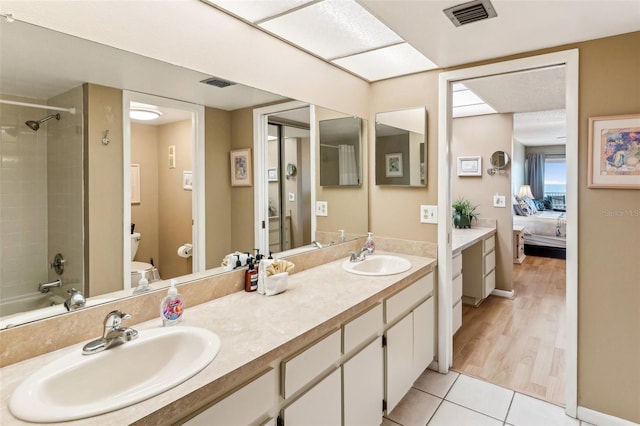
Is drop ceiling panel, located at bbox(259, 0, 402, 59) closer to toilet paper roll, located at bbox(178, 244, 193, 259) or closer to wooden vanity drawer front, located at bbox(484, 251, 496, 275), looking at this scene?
toilet paper roll, located at bbox(178, 244, 193, 259)

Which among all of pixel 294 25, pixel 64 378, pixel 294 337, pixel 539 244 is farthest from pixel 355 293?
pixel 539 244

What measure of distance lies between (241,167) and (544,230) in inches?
256

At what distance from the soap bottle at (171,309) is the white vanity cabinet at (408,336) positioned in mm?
1032

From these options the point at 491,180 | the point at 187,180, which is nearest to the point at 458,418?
the point at 187,180

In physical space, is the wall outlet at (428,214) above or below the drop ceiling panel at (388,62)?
below

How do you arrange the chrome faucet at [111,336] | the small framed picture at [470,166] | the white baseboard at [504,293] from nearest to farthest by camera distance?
the chrome faucet at [111,336] → the white baseboard at [504,293] → the small framed picture at [470,166]

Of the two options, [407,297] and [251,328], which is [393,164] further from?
[251,328]

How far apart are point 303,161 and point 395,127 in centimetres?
83

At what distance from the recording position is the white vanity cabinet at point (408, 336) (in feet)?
6.04

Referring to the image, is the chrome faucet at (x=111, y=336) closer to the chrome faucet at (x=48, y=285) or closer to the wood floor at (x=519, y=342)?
the chrome faucet at (x=48, y=285)

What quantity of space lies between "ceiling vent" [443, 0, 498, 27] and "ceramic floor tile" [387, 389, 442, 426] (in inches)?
85.6

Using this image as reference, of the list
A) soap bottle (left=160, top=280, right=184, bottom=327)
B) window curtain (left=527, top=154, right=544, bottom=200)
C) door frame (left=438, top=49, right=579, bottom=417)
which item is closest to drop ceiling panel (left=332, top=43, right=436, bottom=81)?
door frame (left=438, top=49, right=579, bottom=417)

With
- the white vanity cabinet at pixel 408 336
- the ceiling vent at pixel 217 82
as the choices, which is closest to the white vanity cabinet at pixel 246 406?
the white vanity cabinet at pixel 408 336

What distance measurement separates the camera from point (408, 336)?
79.5 inches
